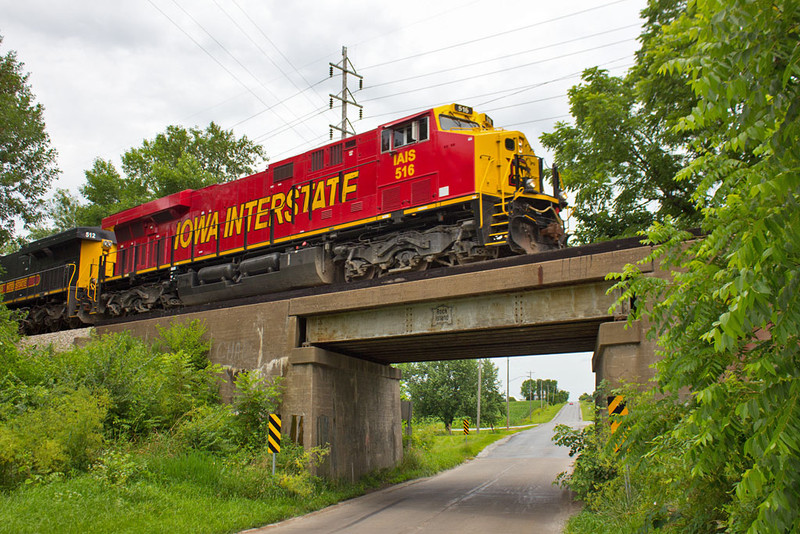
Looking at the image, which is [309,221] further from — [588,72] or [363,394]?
[588,72]

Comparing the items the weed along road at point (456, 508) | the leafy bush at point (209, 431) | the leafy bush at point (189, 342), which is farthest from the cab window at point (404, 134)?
the weed along road at point (456, 508)

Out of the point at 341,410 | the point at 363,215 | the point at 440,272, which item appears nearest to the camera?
the point at 440,272

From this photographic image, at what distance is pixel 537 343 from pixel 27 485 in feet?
37.8

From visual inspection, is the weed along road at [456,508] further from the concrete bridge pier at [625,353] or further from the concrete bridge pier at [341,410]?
the concrete bridge pier at [625,353]

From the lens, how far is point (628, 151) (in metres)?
18.4

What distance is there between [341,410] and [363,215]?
5241 mm

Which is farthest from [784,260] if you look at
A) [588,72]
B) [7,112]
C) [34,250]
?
[34,250]

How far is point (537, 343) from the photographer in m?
15.7

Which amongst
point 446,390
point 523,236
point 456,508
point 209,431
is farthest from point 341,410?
point 446,390

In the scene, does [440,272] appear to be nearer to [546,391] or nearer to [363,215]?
[363,215]

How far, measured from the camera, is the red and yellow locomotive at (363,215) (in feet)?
46.1

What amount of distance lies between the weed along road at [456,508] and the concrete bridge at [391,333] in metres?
1.57

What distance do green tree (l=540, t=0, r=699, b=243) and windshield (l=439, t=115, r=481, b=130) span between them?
4.75m

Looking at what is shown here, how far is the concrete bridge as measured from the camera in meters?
11.4
